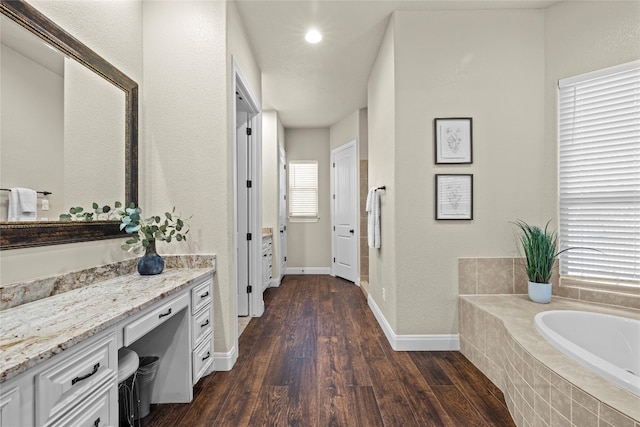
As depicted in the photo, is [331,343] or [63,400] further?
[331,343]

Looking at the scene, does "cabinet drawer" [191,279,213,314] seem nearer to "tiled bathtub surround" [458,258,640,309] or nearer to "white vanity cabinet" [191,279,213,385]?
"white vanity cabinet" [191,279,213,385]

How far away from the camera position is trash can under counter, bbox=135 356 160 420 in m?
1.66

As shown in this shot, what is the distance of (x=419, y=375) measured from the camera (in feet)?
6.87

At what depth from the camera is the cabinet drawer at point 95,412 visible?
942 millimetres

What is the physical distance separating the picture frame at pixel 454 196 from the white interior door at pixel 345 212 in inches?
91.2

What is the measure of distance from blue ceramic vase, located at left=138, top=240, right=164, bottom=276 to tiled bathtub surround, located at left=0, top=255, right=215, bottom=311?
0.50 feet

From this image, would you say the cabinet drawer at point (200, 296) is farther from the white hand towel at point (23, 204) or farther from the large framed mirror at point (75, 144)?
the white hand towel at point (23, 204)

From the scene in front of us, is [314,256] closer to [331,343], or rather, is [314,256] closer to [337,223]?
[337,223]

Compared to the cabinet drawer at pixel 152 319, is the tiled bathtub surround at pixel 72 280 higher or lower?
higher

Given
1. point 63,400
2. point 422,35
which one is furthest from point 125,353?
point 422,35

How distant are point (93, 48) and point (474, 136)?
9.03 feet

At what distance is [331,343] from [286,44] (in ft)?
9.43

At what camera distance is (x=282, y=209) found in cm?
511

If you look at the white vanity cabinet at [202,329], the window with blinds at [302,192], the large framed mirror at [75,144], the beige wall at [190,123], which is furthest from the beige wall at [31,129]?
the window with blinds at [302,192]
